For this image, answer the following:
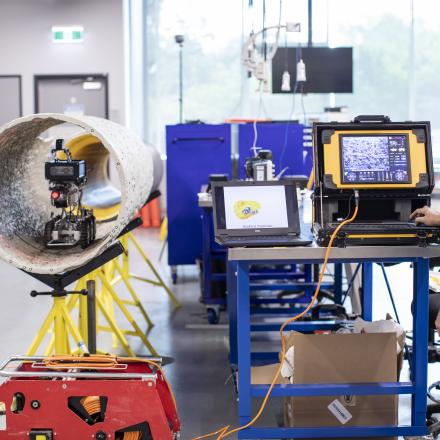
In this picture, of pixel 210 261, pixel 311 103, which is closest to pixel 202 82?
pixel 311 103

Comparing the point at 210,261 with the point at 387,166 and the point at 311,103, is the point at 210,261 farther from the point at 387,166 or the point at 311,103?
the point at 311,103

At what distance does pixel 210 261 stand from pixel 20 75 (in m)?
6.48

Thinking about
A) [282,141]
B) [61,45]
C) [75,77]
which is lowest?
[282,141]

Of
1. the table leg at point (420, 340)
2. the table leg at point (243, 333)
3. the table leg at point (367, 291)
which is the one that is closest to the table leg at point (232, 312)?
the table leg at point (367, 291)

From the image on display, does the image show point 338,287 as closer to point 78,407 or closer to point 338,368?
point 338,368

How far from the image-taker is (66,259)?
124 inches

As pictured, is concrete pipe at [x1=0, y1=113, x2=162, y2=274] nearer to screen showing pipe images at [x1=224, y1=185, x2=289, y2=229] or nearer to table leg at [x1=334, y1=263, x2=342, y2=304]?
screen showing pipe images at [x1=224, y1=185, x2=289, y2=229]

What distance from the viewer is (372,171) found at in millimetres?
2951

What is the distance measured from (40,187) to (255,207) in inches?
45.1

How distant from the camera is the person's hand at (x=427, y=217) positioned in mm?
2787

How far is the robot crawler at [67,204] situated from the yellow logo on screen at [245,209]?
67cm

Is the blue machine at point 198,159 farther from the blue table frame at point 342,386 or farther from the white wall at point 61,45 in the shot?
the white wall at point 61,45

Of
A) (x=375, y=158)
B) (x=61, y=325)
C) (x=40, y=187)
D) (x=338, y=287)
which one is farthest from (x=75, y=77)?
(x=375, y=158)

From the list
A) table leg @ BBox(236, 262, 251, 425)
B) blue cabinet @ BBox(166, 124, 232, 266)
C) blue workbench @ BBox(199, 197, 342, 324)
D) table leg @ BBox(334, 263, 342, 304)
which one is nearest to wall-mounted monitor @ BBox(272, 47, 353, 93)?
blue cabinet @ BBox(166, 124, 232, 266)
